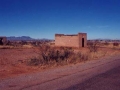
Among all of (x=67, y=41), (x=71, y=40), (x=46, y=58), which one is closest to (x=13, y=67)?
(x=46, y=58)

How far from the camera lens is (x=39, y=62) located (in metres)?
23.4

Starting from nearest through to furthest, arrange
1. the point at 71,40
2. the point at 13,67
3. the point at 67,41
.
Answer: the point at 13,67, the point at 71,40, the point at 67,41

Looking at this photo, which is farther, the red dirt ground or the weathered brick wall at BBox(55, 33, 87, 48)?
the weathered brick wall at BBox(55, 33, 87, 48)

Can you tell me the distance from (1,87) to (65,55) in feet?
58.7

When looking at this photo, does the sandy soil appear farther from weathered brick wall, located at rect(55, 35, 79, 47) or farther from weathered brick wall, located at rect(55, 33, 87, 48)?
weathered brick wall, located at rect(55, 35, 79, 47)

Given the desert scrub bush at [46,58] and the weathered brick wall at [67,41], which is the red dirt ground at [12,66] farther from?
the weathered brick wall at [67,41]

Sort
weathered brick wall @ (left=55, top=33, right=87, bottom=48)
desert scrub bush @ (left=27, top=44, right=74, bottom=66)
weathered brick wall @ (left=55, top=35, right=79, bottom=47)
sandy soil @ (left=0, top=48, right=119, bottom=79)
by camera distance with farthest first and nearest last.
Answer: weathered brick wall @ (left=55, top=35, right=79, bottom=47) → weathered brick wall @ (left=55, top=33, right=87, bottom=48) → desert scrub bush @ (left=27, top=44, right=74, bottom=66) → sandy soil @ (left=0, top=48, right=119, bottom=79)

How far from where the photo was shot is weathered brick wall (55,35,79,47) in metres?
53.2

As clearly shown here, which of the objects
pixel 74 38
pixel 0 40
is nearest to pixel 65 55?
pixel 74 38

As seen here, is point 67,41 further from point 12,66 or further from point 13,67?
point 13,67

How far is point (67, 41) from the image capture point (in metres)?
55.6

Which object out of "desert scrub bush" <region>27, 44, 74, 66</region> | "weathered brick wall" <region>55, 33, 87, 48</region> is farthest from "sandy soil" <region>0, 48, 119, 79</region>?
"weathered brick wall" <region>55, 33, 87, 48</region>

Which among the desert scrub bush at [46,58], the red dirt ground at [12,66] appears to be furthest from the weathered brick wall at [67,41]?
the desert scrub bush at [46,58]

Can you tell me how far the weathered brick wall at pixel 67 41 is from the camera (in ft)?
174
